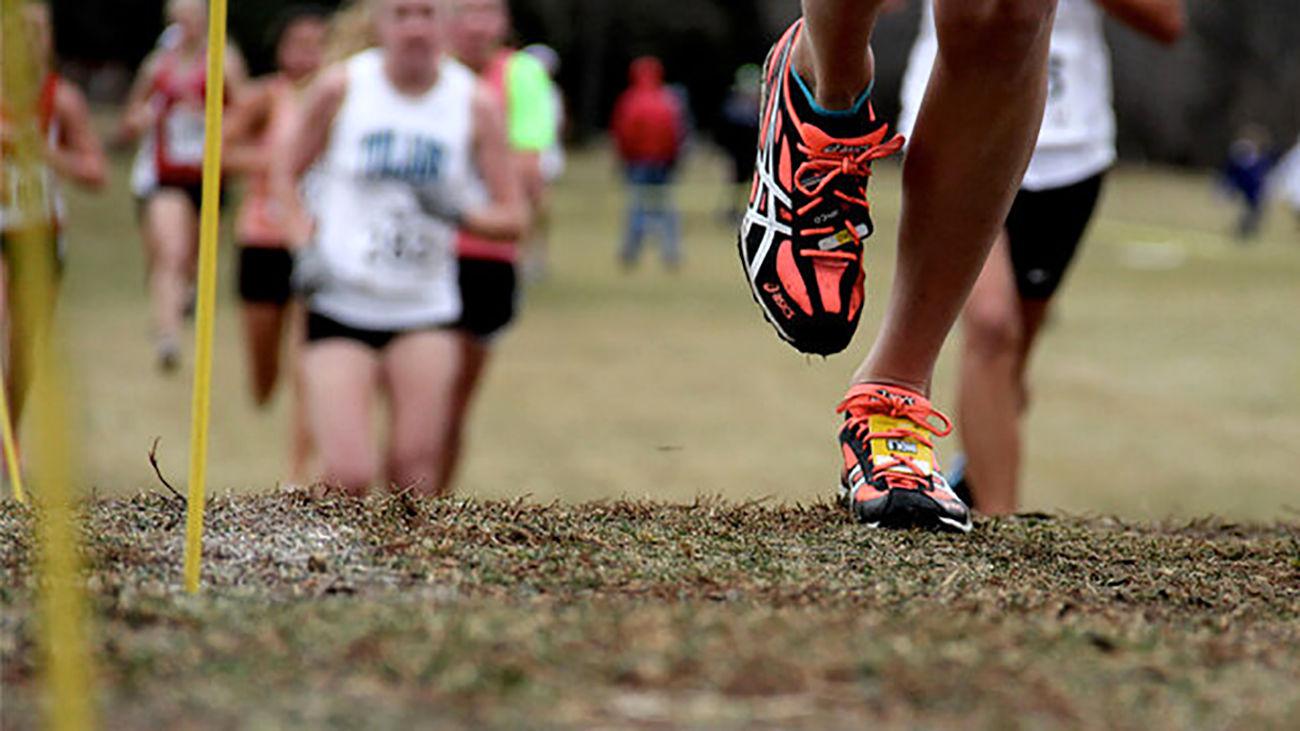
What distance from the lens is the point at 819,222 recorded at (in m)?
3.64

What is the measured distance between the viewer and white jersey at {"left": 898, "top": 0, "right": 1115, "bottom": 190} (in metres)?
5.78

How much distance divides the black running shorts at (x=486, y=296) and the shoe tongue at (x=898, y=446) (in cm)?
485

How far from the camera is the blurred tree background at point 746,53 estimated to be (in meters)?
41.3

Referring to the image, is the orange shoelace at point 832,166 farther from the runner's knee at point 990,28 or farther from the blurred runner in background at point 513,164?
the blurred runner in background at point 513,164

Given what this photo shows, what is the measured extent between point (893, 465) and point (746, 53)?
5844cm

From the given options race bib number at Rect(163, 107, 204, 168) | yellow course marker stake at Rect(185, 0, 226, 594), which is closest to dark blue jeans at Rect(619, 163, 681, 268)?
race bib number at Rect(163, 107, 204, 168)

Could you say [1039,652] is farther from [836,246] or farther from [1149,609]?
[836,246]

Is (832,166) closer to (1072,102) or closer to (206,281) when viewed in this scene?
(206,281)

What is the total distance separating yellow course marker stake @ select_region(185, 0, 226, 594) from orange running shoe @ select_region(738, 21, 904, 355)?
1301mm

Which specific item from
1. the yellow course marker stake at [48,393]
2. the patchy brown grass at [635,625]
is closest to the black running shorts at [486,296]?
the patchy brown grass at [635,625]

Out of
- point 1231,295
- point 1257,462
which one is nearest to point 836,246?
point 1257,462

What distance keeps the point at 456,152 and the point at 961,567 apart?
4.58m

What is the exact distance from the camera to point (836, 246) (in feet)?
11.9

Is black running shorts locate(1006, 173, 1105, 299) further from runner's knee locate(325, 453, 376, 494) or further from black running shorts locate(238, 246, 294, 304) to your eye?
black running shorts locate(238, 246, 294, 304)
